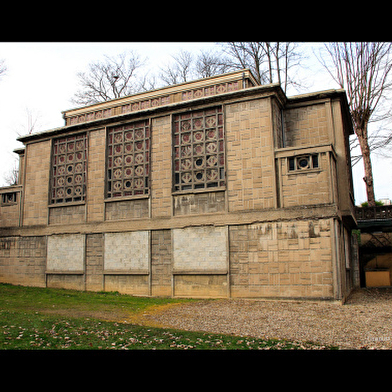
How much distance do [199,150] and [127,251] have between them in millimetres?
5181

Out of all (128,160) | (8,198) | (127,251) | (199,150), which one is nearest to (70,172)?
(128,160)

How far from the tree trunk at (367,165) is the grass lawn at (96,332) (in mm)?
16280

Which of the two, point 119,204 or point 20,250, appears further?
point 20,250

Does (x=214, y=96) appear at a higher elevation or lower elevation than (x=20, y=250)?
higher

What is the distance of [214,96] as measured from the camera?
51.1 ft

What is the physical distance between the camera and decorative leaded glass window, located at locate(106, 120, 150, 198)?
1680 cm

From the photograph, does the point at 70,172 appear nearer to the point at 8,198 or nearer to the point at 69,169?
the point at 69,169

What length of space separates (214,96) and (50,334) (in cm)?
1105

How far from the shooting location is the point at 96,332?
26.2ft

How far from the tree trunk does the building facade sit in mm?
5902
